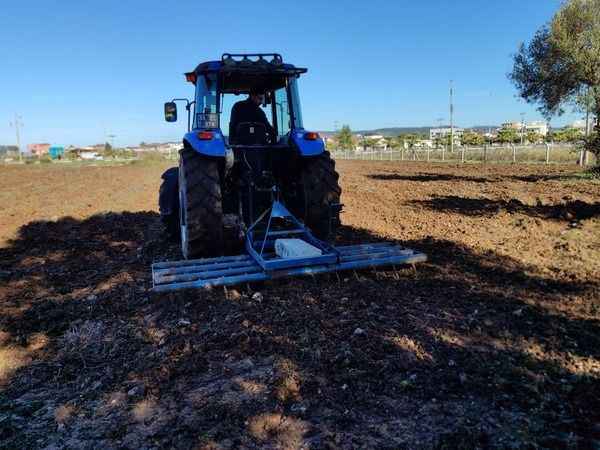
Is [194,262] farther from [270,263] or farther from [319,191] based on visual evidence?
[319,191]

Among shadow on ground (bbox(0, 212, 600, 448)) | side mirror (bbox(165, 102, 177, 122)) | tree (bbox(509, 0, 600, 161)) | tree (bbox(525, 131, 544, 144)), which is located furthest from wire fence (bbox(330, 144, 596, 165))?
tree (bbox(525, 131, 544, 144))

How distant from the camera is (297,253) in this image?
4.98 meters

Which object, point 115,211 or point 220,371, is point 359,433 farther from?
point 115,211

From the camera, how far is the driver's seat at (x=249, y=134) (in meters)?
6.25

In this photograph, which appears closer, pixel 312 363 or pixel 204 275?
pixel 312 363

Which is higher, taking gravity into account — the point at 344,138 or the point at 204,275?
the point at 344,138

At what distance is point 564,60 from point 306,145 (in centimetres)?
1510

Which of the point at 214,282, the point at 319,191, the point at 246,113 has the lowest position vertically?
the point at 214,282

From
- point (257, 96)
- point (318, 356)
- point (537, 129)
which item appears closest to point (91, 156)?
point (537, 129)

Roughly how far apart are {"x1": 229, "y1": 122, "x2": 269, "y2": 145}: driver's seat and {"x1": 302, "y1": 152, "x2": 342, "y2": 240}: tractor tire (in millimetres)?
797

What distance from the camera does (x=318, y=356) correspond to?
3.38m

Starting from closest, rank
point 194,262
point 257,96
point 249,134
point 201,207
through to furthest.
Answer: point 194,262, point 201,207, point 249,134, point 257,96

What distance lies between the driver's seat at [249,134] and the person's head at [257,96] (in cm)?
44

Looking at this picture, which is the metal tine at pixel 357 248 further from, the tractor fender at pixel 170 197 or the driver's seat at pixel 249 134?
the tractor fender at pixel 170 197
